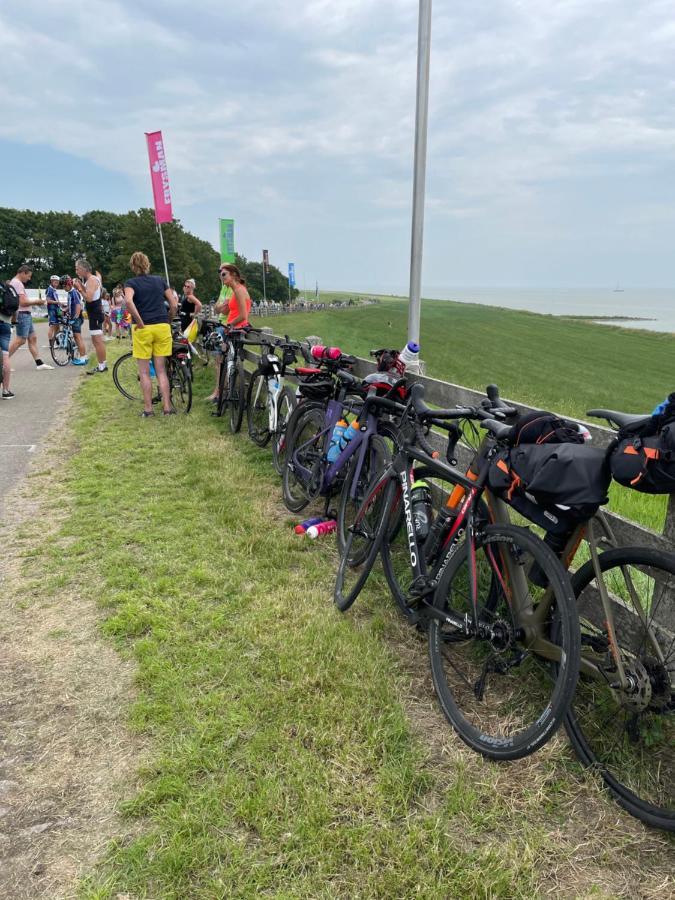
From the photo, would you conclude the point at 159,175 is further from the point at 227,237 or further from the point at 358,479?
the point at 358,479

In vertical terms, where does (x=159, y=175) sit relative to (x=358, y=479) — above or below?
above

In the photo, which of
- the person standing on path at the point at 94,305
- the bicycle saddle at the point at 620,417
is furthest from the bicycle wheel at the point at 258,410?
the person standing on path at the point at 94,305

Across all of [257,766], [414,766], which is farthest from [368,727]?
[257,766]

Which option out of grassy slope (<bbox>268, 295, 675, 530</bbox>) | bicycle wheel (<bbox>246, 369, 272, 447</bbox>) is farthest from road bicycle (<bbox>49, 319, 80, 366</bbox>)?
grassy slope (<bbox>268, 295, 675, 530</bbox>)

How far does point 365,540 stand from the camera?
153 inches

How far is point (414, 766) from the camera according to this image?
7.56 feet

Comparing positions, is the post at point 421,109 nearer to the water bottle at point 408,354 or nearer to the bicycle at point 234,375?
the water bottle at point 408,354

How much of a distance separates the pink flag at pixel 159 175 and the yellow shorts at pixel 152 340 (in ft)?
34.3

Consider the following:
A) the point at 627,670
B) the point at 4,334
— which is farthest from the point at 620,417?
the point at 4,334

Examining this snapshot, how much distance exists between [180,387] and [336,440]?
5.32m

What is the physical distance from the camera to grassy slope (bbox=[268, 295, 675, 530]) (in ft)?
72.2

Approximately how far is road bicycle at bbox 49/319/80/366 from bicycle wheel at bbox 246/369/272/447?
943 cm

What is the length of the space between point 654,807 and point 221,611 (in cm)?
240

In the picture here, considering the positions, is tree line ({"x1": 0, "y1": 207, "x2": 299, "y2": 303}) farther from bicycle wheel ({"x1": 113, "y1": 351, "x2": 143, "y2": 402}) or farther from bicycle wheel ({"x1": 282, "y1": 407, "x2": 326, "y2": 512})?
bicycle wheel ({"x1": 282, "y1": 407, "x2": 326, "y2": 512})
